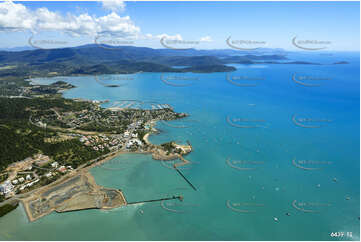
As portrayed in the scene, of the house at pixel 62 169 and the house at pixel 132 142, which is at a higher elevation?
the house at pixel 132 142

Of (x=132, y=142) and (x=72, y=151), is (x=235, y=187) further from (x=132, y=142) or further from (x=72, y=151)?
(x=72, y=151)

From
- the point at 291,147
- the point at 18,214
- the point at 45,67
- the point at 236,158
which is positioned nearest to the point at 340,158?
the point at 291,147

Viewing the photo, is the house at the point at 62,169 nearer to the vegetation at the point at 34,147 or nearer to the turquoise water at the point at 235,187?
the vegetation at the point at 34,147

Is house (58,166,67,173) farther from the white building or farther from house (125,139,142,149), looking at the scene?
house (125,139,142,149)

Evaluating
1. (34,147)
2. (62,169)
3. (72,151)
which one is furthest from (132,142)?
(34,147)

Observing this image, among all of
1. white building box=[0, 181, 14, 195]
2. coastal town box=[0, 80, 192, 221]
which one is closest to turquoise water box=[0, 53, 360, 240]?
coastal town box=[0, 80, 192, 221]

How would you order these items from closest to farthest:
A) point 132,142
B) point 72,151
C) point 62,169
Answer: point 62,169 < point 72,151 < point 132,142

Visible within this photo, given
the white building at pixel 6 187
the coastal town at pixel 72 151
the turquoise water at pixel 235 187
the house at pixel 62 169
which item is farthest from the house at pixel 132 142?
the white building at pixel 6 187

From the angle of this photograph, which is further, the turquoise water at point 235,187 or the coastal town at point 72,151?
the coastal town at point 72,151

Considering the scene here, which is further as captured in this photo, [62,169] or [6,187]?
[62,169]

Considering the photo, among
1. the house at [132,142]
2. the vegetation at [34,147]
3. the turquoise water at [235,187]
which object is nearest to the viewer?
the turquoise water at [235,187]

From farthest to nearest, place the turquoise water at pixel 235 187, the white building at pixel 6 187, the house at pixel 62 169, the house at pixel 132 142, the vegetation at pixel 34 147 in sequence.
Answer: the house at pixel 132 142 → the vegetation at pixel 34 147 → the house at pixel 62 169 → the white building at pixel 6 187 → the turquoise water at pixel 235 187
